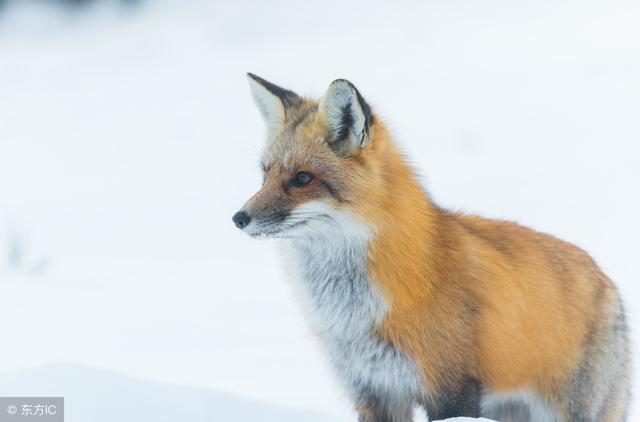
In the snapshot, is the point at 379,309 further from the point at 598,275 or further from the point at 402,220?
the point at 598,275

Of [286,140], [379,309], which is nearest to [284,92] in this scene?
[286,140]

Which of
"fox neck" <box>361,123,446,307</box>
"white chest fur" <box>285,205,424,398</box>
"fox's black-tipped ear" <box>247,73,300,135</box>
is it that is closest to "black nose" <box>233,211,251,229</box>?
"white chest fur" <box>285,205,424,398</box>

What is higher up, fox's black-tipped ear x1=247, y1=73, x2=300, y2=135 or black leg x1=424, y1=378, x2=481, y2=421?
fox's black-tipped ear x1=247, y1=73, x2=300, y2=135

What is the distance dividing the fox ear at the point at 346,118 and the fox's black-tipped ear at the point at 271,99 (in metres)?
0.36

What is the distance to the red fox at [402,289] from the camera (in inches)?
162

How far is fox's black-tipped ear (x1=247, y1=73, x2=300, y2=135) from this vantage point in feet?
14.8

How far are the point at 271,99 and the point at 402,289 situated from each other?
3.58 ft

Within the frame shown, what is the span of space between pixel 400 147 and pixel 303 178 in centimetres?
58

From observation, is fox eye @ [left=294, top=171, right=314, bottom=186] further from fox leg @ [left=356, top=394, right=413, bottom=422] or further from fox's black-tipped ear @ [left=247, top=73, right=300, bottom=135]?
fox leg @ [left=356, top=394, right=413, bottom=422]

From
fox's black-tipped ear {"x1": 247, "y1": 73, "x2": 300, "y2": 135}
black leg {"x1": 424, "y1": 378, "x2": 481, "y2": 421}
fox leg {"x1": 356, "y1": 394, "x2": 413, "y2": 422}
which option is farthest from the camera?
fox's black-tipped ear {"x1": 247, "y1": 73, "x2": 300, "y2": 135}

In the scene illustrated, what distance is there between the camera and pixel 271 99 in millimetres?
4516

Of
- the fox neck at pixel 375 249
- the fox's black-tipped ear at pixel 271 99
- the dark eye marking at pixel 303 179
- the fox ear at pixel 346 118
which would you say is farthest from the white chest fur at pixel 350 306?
the fox's black-tipped ear at pixel 271 99

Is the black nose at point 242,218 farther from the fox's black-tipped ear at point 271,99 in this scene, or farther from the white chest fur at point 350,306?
the fox's black-tipped ear at point 271,99

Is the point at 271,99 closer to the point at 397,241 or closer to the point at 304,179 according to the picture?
the point at 304,179
